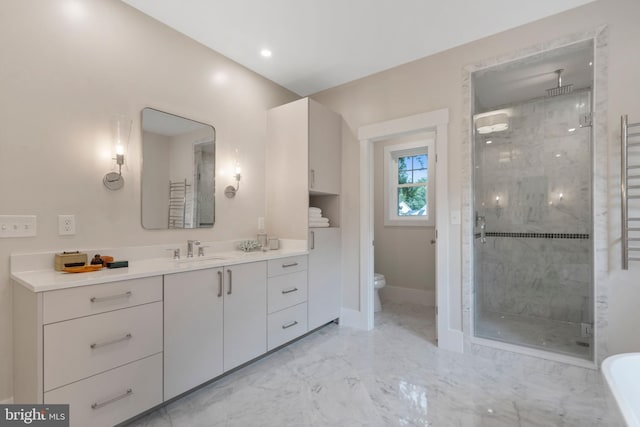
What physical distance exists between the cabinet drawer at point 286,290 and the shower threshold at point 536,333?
1602 millimetres

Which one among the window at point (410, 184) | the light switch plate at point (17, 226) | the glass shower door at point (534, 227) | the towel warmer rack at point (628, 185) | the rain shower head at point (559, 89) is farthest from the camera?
the window at point (410, 184)

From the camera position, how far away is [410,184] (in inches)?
172

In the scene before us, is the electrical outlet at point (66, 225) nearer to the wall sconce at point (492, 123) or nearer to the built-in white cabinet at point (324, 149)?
the built-in white cabinet at point (324, 149)

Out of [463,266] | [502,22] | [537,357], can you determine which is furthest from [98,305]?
[502,22]

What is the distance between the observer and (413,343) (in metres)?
2.76

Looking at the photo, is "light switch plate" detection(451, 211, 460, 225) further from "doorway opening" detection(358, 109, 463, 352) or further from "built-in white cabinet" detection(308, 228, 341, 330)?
"built-in white cabinet" detection(308, 228, 341, 330)

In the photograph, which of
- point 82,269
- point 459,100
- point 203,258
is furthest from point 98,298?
point 459,100

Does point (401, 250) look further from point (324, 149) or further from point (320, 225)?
point (324, 149)

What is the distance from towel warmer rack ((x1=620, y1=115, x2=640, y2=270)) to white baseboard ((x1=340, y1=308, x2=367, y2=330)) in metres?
2.11

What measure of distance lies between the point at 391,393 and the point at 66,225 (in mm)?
2326

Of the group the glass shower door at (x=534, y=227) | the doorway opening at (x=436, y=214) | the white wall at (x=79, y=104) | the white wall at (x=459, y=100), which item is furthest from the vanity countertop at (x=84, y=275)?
the glass shower door at (x=534, y=227)

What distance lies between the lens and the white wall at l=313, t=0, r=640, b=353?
2.04 meters

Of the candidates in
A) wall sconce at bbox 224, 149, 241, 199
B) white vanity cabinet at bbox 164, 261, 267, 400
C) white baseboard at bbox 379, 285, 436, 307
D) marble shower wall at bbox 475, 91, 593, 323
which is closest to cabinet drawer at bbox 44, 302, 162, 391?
white vanity cabinet at bbox 164, 261, 267, 400

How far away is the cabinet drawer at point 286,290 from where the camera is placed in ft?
8.16
